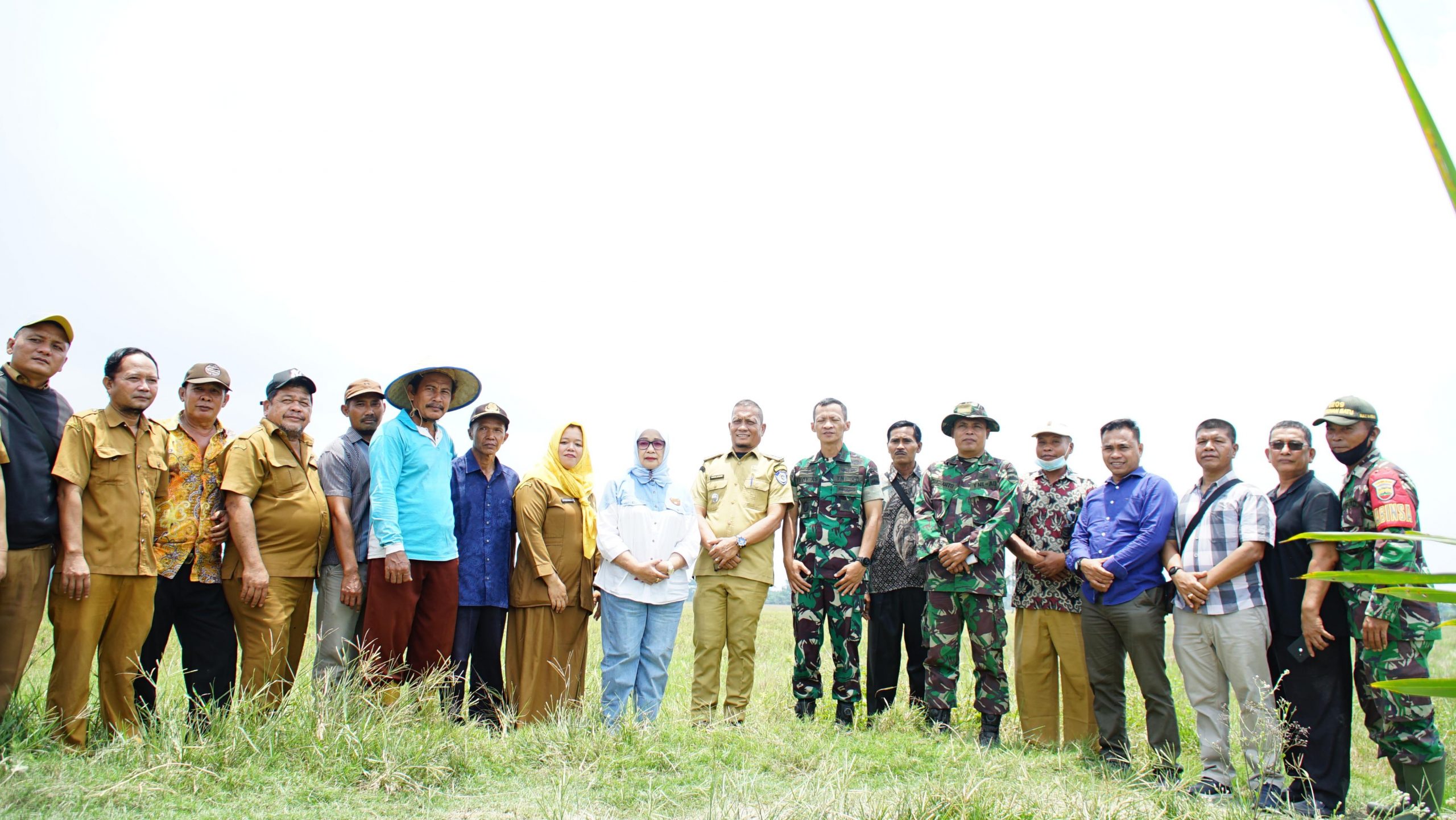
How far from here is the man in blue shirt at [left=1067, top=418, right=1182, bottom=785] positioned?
5324mm

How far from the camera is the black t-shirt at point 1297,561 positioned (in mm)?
4766

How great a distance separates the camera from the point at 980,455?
636 cm

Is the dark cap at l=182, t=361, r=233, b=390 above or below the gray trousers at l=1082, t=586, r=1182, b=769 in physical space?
above

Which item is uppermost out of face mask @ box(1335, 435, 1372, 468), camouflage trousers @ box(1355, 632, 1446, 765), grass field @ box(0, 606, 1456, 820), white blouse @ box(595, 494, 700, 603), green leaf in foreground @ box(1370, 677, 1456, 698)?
face mask @ box(1335, 435, 1372, 468)

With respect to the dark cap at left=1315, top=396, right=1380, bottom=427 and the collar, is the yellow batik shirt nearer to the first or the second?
the collar

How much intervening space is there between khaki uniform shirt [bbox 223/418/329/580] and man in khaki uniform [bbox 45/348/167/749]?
40 centimetres

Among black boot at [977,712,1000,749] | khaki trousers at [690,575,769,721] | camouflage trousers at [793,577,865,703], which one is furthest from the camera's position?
camouflage trousers at [793,577,865,703]

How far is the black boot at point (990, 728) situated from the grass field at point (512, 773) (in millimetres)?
546

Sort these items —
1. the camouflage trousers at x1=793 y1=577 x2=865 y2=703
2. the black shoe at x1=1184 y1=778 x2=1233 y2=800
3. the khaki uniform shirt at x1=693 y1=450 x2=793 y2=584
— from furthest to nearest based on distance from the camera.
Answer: the khaki uniform shirt at x1=693 y1=450 x2=793 y2=584
the camouflage trousers at x1=793 y1=577 x2=865 y2=703
the black shoe at x1=1184 y1=778 x2=1233 y2=800

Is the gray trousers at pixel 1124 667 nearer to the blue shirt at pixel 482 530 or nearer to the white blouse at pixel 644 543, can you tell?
the white blouse at pixel 644 543

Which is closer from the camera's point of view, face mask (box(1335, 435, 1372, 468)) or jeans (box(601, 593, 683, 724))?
face mask (box(1335, 435, 1372, 468))

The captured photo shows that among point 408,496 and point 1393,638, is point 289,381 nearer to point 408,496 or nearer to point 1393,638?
point 408,496

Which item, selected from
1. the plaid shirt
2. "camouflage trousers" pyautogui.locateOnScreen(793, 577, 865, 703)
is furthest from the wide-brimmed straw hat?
the plaid shirt

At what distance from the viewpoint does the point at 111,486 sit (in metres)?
4.59
